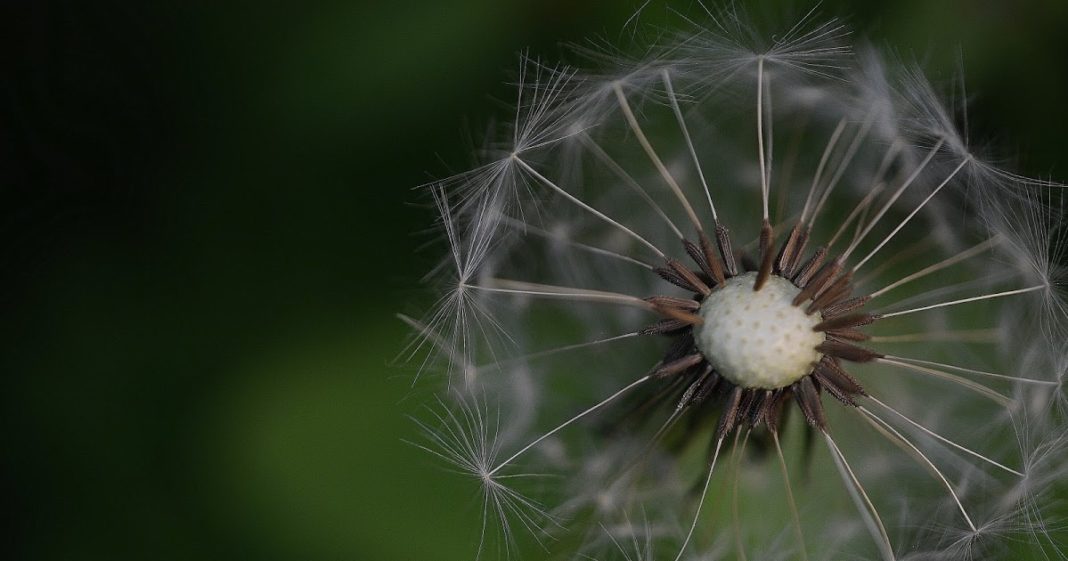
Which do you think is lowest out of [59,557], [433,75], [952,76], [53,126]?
[59,557]

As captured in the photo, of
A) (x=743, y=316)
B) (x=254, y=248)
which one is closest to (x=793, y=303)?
(x=743, y=316)

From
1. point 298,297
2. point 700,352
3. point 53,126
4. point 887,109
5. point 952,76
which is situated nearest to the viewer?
point 700,352

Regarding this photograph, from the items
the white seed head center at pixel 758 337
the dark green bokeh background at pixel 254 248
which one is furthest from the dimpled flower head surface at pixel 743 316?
the dark green bokeh background at pixel 254 248

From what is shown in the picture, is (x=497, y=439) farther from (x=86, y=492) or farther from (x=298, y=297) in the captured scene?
(x=86, y=492)

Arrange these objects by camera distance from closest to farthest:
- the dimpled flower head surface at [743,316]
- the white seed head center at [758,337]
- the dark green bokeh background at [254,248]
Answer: the white seed head center at [758,337] < the dimpled flower head surface at [743,316] < the dark green bokeh background at [254,248]

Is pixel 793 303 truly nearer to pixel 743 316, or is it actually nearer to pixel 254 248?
pixel 743 316

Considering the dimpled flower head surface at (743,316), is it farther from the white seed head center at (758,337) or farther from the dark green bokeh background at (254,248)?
the dark green bokeh background at (254,248)

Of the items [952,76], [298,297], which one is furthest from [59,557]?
[952,76]
